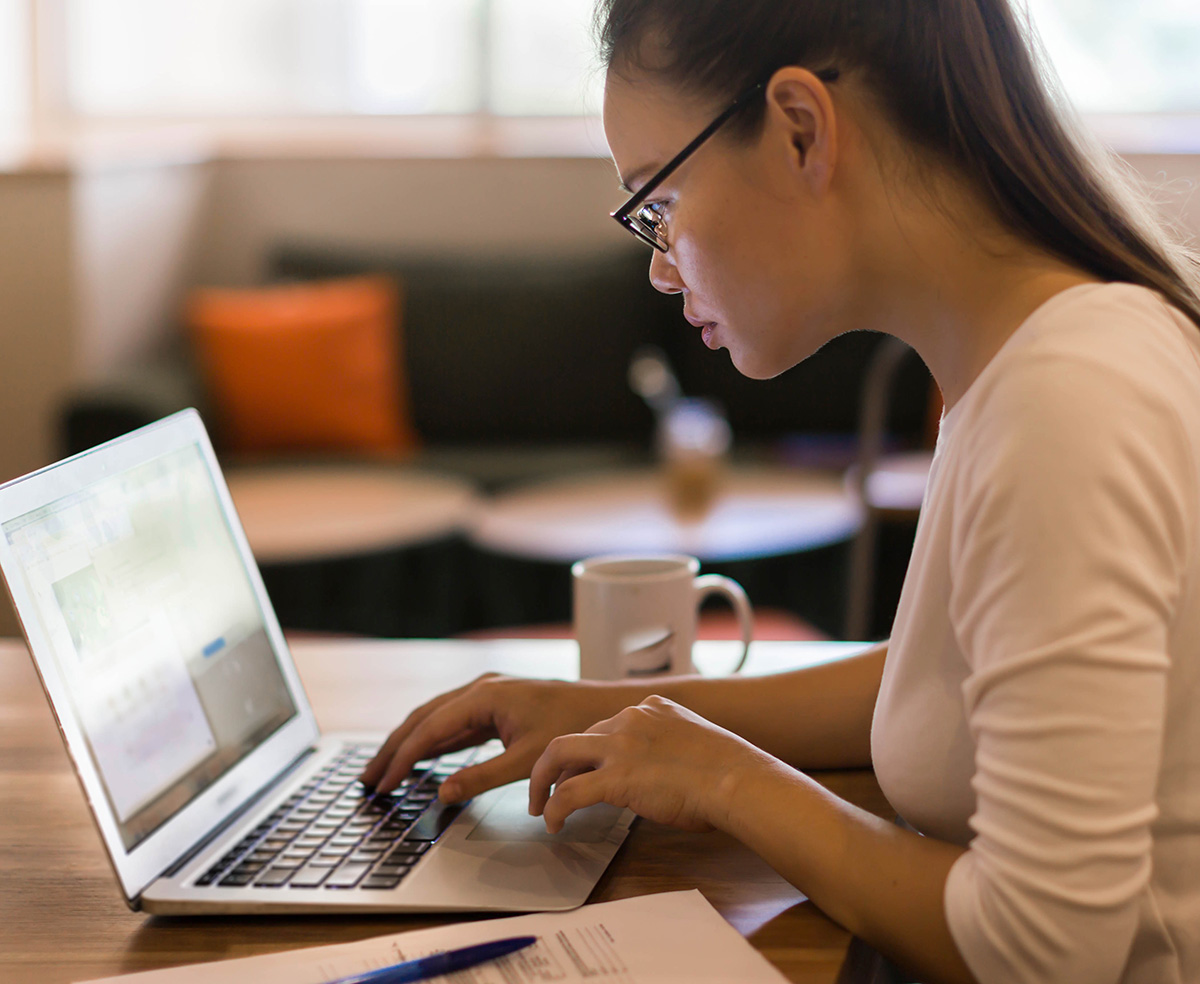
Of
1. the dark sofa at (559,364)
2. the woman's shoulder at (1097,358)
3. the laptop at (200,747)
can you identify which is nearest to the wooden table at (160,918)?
the laptop at (200,747)

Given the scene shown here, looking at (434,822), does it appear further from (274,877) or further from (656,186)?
(656,186)

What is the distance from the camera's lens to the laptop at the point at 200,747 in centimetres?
71

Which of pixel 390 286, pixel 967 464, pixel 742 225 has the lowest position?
pixel 390 286

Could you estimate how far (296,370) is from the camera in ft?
11.8

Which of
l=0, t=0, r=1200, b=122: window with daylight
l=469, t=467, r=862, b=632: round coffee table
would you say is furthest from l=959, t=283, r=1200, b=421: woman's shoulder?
l=0, t=0, r=1200, b=122: window with daylight

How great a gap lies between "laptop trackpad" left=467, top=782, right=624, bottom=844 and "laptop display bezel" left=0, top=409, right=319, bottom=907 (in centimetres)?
16

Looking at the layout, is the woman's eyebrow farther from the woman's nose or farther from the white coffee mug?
the white coffee mug

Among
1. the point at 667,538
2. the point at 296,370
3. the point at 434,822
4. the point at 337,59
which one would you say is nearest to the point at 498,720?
the point at 434,822

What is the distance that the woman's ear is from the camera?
2.25 ft

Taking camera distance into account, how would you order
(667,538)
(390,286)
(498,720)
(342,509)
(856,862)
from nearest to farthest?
(856,862) < (498,720) < (667,538) < (342,509) < (390,286)

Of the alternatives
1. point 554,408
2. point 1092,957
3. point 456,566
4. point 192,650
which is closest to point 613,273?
point 554,408

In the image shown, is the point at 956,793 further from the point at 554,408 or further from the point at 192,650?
the point at 554,408

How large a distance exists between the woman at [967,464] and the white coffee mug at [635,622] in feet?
0.56

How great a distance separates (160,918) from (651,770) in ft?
0.90
